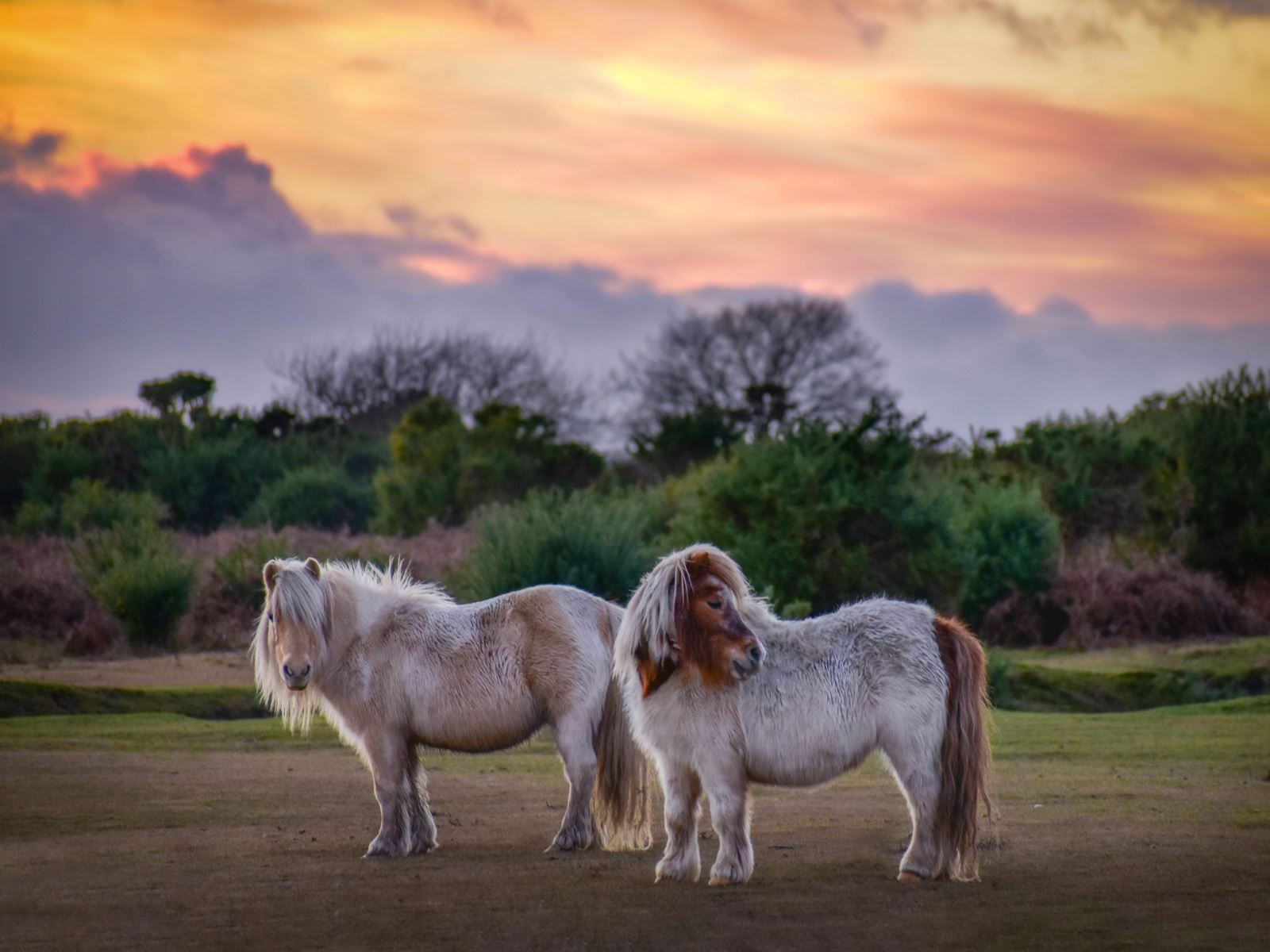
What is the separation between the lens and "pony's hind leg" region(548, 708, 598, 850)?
11.2 meters

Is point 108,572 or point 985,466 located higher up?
point 985,466

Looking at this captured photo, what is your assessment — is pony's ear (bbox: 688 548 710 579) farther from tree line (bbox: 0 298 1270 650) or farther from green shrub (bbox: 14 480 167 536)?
green shrub (bbox: 14 480 167 536)

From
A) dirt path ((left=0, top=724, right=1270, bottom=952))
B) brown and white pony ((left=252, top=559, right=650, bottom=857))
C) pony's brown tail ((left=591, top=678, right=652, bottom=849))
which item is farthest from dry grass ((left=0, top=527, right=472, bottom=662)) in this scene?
pony's brown tail ((left=591, top=678, right=652, bottom=849))

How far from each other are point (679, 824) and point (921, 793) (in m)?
1.51

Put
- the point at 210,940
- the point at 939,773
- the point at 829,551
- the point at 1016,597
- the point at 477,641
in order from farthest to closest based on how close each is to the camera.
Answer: the point at 1016,597 < the point at 829,551 < the point at 477,641 < the point at 939,773 < the point at 210,940

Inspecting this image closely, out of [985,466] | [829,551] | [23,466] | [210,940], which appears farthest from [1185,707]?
[23,466]

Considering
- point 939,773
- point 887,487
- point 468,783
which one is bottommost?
point 468,783

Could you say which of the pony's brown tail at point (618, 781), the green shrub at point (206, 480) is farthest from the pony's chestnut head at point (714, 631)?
the green shrub at point (206, 480)

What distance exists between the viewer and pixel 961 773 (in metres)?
9.70

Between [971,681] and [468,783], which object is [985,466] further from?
[971,681]

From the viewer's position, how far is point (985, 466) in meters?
42.8

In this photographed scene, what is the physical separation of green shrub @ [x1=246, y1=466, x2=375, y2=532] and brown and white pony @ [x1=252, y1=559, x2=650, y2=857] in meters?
36.1

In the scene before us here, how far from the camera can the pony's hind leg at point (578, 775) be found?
11.2m

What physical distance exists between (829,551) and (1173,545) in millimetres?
12311
